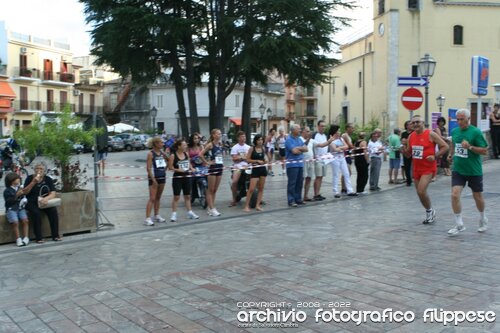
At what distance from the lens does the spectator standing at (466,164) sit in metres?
8.58

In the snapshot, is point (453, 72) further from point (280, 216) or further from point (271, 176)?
point (280, 216)

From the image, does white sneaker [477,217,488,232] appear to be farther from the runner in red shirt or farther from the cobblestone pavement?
the runner in red shirt

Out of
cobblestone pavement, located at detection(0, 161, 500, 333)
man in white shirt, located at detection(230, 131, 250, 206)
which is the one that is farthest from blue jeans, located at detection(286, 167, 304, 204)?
cobblestone pavement, located at detection(0, 161, 500, 333)

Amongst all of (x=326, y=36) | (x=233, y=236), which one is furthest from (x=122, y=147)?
(x=233, y=236)

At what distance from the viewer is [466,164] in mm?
8688

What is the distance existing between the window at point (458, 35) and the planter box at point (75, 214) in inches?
1981

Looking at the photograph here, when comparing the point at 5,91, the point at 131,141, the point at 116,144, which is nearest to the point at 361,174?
the point at 116,144

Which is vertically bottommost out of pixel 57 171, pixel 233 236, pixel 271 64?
pixel 233 236

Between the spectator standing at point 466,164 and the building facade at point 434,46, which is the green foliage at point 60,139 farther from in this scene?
the building facade at point 434,46

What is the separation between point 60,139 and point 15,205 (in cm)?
143

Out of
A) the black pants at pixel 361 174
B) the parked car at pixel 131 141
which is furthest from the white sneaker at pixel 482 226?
the parked car at pixel 131 141

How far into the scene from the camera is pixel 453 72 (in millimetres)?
52688

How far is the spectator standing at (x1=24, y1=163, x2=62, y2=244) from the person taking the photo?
29.2 ft

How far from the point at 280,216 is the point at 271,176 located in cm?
908
